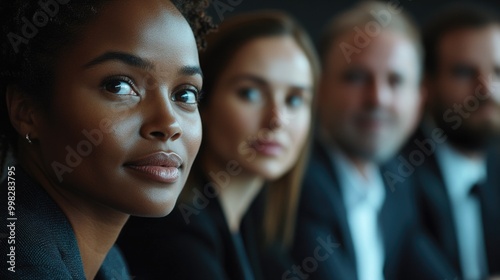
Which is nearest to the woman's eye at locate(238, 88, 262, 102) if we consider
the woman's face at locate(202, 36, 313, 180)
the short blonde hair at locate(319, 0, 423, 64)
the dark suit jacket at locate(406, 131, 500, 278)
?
the woman's face at locate(202, 36, 313, 180)

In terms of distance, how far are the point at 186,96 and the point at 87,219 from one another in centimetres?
9

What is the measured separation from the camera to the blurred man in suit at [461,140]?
0.96 meters

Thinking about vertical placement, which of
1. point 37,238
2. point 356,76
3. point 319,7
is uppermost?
point 319,7

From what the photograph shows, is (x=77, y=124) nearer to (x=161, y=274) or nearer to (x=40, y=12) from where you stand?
(x=40, y=12)

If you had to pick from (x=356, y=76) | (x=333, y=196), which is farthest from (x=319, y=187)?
(x=356, y=76)

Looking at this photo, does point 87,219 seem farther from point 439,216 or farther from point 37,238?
point 439,216

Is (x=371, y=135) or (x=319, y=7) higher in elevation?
(x=319, y=7)

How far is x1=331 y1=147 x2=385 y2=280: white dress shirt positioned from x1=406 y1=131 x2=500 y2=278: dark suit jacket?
0.09m

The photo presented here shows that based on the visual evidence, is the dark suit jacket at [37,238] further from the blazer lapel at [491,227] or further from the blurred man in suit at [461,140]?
the blazer lapel at [491,227]

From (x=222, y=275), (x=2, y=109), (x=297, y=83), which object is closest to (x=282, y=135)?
(x=297, y=83)

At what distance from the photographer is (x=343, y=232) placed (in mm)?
790

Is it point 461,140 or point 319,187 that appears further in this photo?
point 461,140

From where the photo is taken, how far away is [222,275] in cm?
58

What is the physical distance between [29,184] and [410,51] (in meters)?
0.58
